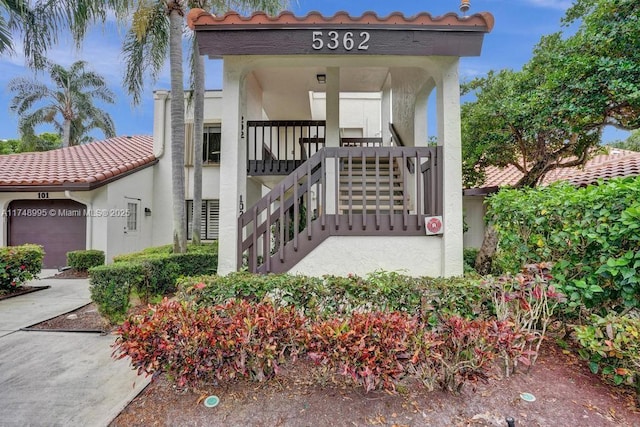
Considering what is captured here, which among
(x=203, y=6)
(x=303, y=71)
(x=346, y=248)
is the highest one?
(x=203, y=6)

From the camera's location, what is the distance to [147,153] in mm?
12203

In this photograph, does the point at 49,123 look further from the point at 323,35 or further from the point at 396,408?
the point at 396,408

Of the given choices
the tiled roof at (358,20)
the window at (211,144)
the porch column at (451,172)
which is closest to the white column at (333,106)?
the tiled roof at (358,20)

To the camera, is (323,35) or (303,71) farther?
(303,71)

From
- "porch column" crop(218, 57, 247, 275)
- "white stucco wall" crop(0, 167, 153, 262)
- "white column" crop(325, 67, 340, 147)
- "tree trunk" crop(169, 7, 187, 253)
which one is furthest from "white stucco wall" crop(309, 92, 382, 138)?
"porch column" crop(218, 57, 247, 275)

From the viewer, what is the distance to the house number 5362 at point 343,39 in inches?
164

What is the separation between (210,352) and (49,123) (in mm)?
25289

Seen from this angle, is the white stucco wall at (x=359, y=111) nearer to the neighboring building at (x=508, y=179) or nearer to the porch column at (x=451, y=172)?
the neighboring building at (x=508, y=179)

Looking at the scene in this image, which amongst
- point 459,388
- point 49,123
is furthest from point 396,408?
point 49,123

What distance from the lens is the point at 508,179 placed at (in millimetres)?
11125

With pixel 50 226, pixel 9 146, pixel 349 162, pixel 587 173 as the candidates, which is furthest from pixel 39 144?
pixel 587 173

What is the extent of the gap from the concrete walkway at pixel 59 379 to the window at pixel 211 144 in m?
6.90

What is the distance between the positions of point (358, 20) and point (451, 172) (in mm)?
2480

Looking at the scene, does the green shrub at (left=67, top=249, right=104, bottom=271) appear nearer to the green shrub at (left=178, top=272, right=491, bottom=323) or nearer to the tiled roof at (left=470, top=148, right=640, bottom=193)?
the green shrub at (left=178, top=272, right=491, bottom=323)
